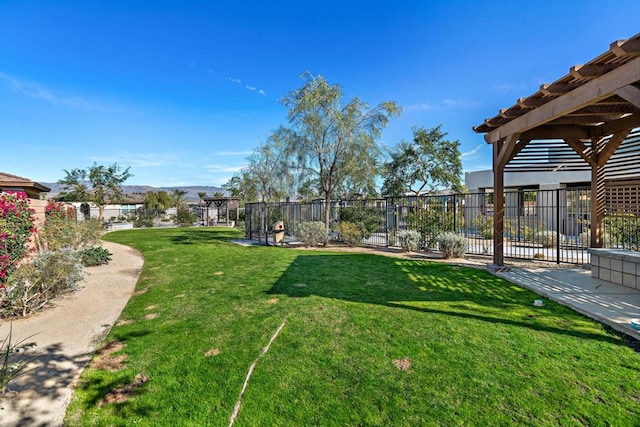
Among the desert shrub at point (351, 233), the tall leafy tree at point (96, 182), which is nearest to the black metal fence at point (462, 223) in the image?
the desert shrub at point (351, 233)

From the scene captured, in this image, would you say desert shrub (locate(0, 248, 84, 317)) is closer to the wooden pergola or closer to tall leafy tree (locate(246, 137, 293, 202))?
the wooden pergola

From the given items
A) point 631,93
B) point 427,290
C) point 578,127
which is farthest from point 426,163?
point 631,93

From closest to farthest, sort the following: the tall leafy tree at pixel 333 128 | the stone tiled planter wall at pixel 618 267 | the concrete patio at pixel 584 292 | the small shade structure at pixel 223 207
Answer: the concrete patio at pixel 584 292 < the stone tiled planter wall at pixel 618 267 < the tall leafy tree at pixel 333 128 < the small shade structure at pixel 223 207

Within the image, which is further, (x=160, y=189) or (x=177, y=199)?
(x=160, y=189)

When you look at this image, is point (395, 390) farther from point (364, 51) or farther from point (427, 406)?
point (364, 51)

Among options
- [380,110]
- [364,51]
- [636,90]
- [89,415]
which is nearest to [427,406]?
[89,415]

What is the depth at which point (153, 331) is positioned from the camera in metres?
3.71

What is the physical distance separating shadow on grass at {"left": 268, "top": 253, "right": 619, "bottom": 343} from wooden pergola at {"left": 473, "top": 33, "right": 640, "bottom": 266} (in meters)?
1.66

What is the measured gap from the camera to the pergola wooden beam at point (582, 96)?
120 inches

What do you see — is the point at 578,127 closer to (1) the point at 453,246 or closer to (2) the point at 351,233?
(1) the point at 453,246

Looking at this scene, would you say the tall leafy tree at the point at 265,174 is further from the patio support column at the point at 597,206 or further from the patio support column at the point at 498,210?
the patio support column at the point at 597,206

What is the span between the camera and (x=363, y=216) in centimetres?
1413

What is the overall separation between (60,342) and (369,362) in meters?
3.64

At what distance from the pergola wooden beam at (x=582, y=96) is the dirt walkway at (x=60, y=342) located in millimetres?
5972
